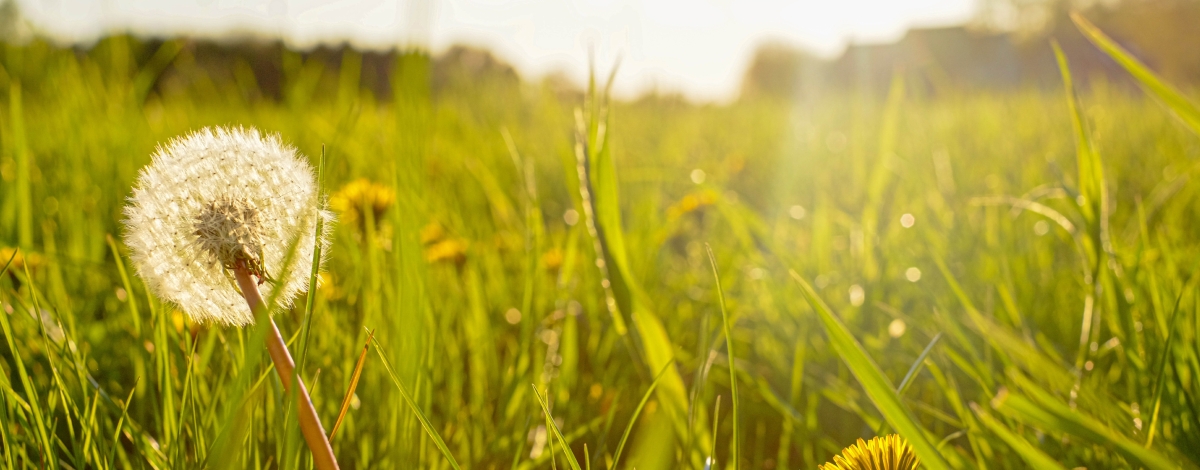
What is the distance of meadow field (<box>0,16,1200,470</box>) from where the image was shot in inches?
21.5

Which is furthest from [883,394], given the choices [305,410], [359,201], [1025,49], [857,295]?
[1025,49]

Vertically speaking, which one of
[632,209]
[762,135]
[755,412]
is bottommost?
[755,412]

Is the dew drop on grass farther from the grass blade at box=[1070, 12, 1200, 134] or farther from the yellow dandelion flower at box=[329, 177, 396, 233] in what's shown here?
the yellow dandelion flower at box=[329, 177, 396, 233]

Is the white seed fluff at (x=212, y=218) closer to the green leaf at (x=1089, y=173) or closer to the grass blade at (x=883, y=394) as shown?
the grass blade at (x=883, y=394)

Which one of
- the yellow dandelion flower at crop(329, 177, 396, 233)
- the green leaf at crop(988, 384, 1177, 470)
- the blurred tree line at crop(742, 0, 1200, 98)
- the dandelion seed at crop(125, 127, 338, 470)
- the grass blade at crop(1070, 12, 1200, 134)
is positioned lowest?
the green leaf at crop(988, 384, 1177, 470)

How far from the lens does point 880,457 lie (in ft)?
1.60

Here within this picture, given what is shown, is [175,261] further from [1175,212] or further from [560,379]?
[1175,212]

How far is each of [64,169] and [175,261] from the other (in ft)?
5.16

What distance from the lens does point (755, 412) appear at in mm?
950

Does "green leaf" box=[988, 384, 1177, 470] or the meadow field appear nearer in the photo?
"green leaf" box=[988, 384, 1177, 470]

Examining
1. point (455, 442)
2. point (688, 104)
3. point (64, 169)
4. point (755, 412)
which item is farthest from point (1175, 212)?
point (688, 104)

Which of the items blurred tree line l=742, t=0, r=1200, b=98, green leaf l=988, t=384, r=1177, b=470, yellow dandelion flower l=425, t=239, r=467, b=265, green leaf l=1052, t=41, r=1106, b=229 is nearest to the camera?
green leaf l=988, t=384, r=1177, b=470

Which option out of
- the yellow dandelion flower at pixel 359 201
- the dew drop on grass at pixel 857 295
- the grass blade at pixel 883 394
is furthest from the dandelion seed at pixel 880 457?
the yellow dandelion flower at pixel 359 201

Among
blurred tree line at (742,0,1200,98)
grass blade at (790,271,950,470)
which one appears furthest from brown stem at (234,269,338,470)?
blurred tree line at (742,0,1200,98)
